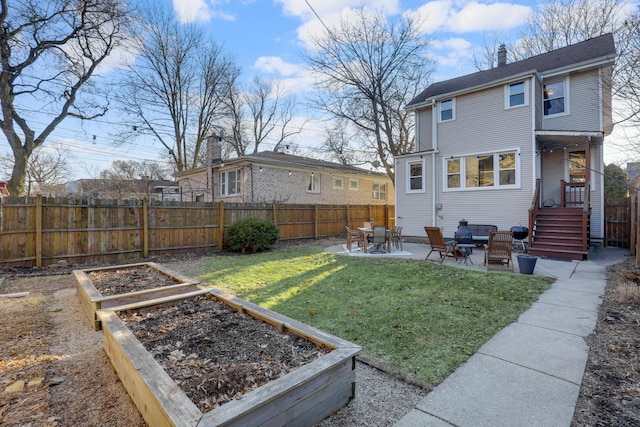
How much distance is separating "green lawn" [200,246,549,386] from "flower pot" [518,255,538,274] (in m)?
0.32

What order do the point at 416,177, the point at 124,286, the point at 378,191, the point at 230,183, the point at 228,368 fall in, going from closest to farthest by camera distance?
the point at 228,368 < the point at 124,286 < the point at 416,177 < the point at 230,183 < the point at 378,191

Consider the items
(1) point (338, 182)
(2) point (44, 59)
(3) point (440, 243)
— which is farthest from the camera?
(1) point (338, 182)

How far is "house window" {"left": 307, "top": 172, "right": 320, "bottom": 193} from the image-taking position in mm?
19344

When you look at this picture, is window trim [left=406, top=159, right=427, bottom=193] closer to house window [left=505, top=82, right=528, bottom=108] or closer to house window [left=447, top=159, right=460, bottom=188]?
house window [left=447, top=159, right=460, bottom=188]

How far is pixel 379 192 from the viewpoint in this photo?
24250mm

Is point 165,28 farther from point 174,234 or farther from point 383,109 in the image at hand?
point 174,234

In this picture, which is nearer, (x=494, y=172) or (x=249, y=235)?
(x=249, y=235)

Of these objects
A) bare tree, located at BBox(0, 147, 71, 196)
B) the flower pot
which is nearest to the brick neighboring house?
bare tree, located at BBox(0, 147, 71, 196)

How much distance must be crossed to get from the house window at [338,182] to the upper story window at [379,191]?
11.5 feet

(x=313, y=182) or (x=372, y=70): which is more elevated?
(x=372, y=70)

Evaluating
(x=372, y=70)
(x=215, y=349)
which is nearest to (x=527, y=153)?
(x=372, y=70)

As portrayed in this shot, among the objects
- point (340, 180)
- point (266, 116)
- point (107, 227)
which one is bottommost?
point (107, 227)

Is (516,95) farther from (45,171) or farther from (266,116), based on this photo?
(45,171)

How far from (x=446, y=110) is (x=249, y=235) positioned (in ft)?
32.7
